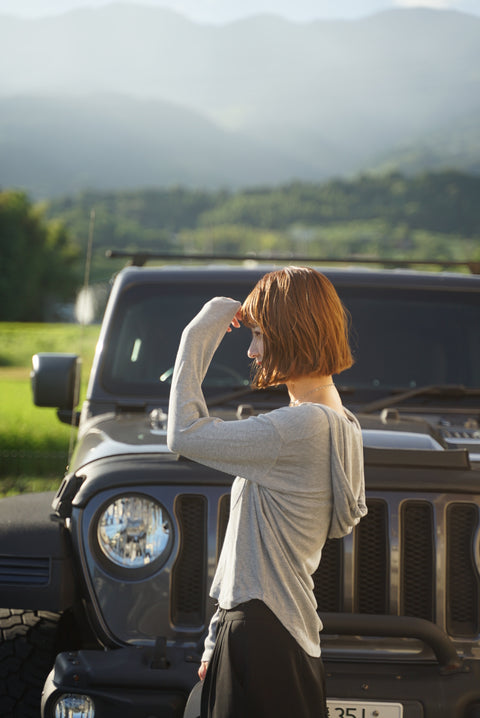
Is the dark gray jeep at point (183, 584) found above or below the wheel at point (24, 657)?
above

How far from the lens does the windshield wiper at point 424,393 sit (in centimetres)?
377

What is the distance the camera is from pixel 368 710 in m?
2.67

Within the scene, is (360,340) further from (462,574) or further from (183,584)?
(183,584)

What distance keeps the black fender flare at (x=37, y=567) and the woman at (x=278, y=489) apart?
1011mm

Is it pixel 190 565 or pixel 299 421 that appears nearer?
pixel 299 421

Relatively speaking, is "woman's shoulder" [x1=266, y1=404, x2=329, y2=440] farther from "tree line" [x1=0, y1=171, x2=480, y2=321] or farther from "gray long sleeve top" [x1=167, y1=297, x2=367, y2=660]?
"tree line" [x1=0, y1=171, x2=480, y2=321]

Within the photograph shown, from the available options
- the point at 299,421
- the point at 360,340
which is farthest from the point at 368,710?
the point at 360,340

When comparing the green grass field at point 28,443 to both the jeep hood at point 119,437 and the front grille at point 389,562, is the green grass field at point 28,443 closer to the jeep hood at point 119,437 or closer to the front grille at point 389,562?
the jeep hood at point 119,437

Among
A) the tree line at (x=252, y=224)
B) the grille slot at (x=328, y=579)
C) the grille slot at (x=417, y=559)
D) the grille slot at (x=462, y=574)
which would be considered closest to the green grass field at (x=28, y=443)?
the grille slot at (x=328, y=579)

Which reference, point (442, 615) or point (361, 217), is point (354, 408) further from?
point (361, 217)

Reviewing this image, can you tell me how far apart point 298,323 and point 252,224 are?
5980 inches

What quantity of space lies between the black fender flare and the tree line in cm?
7798

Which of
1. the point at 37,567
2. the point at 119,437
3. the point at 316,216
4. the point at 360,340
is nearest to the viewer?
the point at 37,567

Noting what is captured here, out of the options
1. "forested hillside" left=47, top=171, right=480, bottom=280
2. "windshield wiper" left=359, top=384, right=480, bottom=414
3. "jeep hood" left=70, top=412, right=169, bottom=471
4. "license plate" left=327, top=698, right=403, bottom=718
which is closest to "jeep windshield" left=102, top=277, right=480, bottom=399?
"windshield wiper" left=359, top=384, right=480, bottom=414
